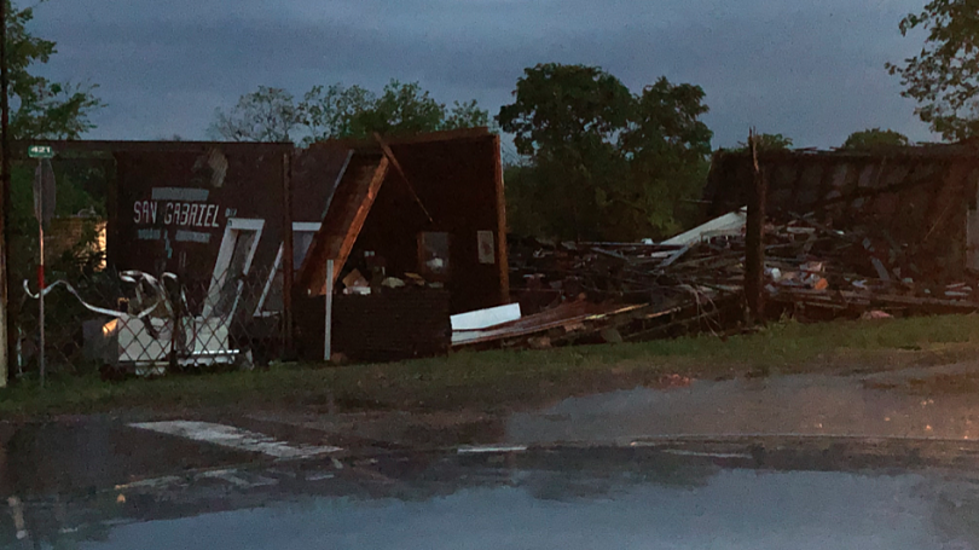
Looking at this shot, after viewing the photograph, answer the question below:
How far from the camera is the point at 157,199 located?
17.5m

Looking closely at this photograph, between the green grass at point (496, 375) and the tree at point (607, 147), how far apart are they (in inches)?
819

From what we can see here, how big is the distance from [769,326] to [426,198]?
6.55 metres

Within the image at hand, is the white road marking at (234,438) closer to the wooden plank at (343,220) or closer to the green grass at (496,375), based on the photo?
the green grass at (496,375)

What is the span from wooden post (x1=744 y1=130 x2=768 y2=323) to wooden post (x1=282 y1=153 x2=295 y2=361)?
7.41m

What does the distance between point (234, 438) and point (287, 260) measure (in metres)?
5.99

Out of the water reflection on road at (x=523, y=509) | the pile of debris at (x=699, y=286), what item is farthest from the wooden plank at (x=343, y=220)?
the water reflection on road at (x=523, y=509)

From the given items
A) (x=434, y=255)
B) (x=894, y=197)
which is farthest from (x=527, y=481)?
(x=894, y=197)

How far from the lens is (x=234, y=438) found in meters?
8.38

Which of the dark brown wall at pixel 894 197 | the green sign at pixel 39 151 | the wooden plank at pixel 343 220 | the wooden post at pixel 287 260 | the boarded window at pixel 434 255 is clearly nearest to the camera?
the green sign at pixel 39 151

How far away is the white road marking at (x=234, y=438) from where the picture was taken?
25.6ft

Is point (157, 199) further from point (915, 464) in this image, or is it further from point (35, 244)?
point (915, 464)

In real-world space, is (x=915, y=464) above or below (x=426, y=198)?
below

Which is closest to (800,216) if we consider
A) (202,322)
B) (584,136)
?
(584,136)

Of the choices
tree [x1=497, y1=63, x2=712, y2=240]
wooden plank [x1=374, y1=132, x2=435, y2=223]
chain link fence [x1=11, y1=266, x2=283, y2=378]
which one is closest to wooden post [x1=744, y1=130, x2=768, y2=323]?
wooden plank [x1=374, y1=132, x2=435, y2=223]
